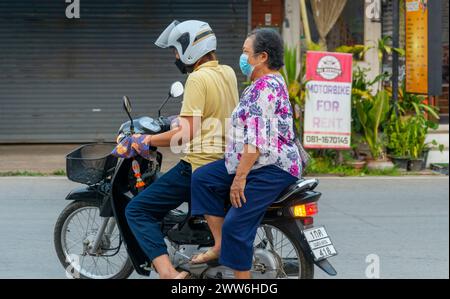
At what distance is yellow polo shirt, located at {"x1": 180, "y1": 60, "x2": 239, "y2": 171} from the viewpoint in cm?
499

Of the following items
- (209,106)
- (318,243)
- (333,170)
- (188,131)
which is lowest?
(333,170)

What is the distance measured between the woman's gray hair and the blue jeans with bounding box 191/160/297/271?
2.04 feet

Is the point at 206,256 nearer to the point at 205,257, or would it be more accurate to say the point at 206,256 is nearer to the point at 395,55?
the point at 205,257

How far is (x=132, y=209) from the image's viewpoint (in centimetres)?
529

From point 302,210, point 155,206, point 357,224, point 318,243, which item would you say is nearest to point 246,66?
point 302,210

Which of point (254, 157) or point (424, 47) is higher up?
point (424, 47)

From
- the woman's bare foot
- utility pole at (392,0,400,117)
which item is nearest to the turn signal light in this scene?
the woman's bare foot

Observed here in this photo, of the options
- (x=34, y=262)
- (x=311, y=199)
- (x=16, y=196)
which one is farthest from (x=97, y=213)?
(x=16, y=196)

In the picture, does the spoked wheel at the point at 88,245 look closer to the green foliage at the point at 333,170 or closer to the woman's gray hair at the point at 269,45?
the woman's gray hair at the point at 269,45

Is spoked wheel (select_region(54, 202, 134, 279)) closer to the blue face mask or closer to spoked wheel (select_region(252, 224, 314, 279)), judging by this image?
spoked wheel (select_region(252, 224, 314, 279))

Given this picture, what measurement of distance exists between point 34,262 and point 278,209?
2517mm

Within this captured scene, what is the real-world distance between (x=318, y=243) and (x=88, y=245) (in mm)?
1707

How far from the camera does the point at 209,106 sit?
199 inches

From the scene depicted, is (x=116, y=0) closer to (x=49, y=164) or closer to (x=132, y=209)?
(x=49, y=164)
